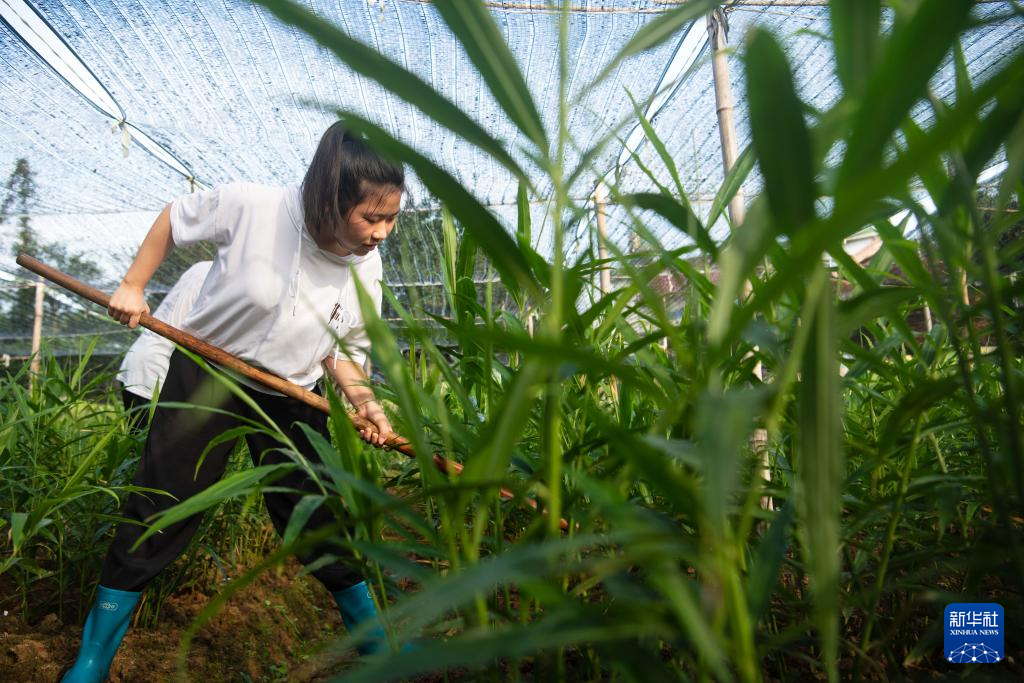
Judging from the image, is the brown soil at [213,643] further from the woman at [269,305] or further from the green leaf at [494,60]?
the green leaf at [494,60]

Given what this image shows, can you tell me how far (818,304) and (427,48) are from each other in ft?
13.0

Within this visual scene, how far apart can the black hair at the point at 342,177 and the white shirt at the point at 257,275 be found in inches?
4.0

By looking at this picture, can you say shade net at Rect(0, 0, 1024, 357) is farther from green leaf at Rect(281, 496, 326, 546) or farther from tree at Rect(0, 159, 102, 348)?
green leaf at Rect(281, 496, 326, 546)

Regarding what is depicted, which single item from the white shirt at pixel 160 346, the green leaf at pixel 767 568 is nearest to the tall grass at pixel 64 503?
the white shirt at pixel 160 346

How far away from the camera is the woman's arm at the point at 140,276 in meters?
1.54

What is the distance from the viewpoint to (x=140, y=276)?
1611mm

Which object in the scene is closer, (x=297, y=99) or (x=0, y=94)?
(x=297, y=99)

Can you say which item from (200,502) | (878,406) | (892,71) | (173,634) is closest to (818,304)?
(892,71)

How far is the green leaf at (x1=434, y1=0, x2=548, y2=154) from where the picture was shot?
442mm

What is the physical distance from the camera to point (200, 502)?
0.62 meters

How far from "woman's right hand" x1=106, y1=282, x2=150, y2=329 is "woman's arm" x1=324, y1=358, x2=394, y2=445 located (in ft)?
1.35

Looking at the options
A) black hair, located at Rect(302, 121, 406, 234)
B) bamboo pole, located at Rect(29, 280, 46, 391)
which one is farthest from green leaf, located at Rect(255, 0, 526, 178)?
bamboo pole, located at Rect(29, 280, 46, 391)

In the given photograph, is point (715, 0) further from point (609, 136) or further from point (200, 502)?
point (200, 502)

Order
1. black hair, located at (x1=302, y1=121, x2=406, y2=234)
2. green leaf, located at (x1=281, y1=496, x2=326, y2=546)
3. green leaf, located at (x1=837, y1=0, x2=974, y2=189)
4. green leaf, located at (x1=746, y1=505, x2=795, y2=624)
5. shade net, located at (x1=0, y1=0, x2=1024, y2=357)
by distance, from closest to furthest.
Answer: green leaf, located at (x1=837, y1=0, x2=974, y2=189), green leaf, located at (x1=746, y1=505, x2=795, y2=624), green leaf, located at (x1=281, y1=496, x2=326, y2=546), black hair, located at (x1=302, y1=121, x2=406, y2=234), shade net, located at (x1=0, y1=0, x2=1024, y2=357)
